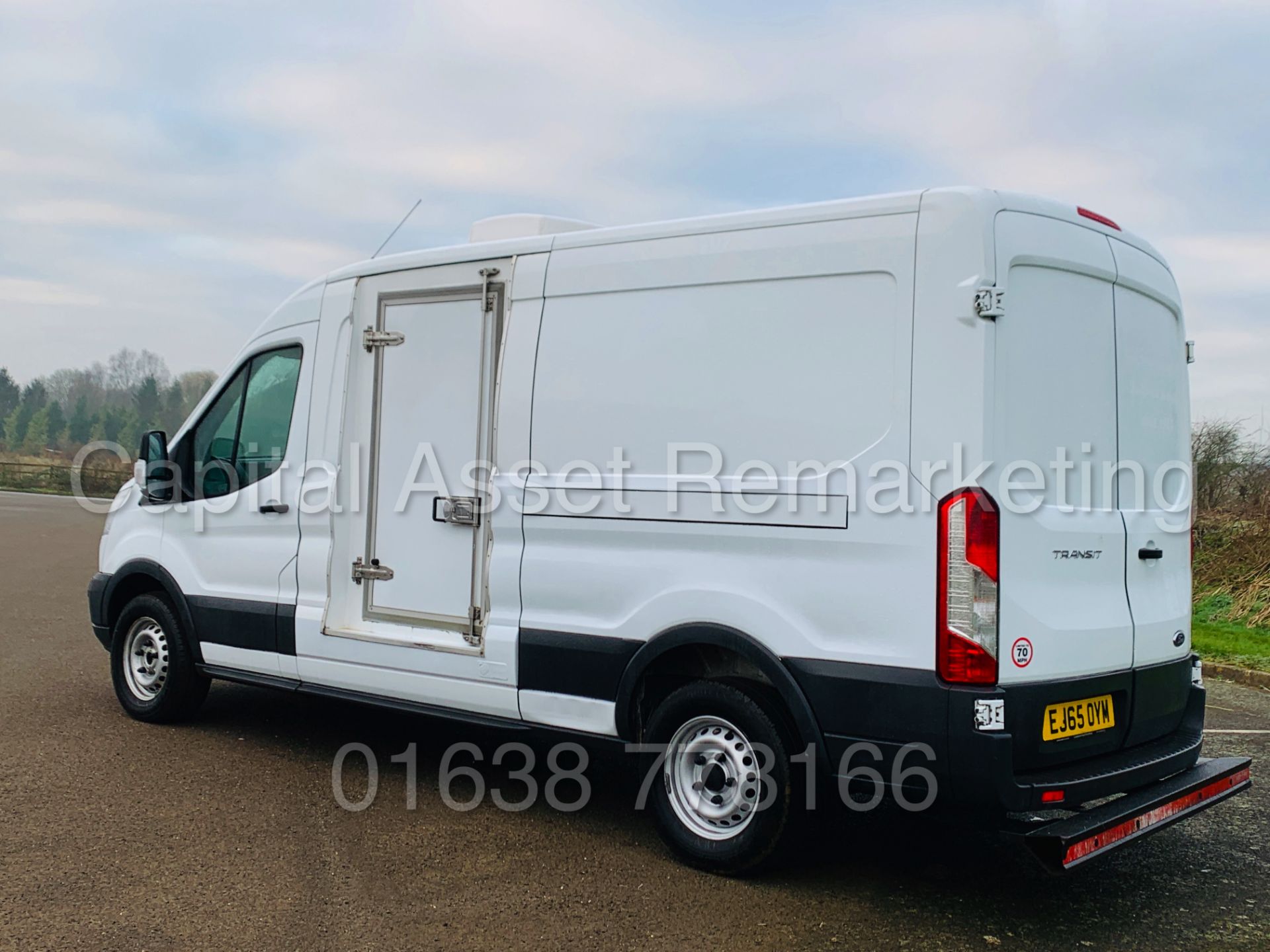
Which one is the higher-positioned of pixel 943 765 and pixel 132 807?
pixel 943 765

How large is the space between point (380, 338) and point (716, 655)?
2614 millimetres

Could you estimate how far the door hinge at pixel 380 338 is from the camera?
6242mm

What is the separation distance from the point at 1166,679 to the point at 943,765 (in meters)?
1.40

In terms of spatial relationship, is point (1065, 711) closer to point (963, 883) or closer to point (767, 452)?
point (963, 883)

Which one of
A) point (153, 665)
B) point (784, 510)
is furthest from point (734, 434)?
point (153, 665)

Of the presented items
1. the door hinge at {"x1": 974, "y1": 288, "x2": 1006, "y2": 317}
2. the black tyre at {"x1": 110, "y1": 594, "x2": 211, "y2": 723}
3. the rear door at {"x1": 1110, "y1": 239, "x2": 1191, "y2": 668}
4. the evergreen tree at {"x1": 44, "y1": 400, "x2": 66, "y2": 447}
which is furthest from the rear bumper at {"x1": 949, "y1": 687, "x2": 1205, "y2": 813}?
the evergreen tree at {"x1": 44, "y1": 400, "x2": 66, "y2": 447}

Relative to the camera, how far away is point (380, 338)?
20.6 feet

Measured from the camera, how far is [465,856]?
499 cm

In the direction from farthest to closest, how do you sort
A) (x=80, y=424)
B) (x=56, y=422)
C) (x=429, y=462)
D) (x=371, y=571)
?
(x=56, y=422)
(x=80, y=424)
(x=371, y=571)
(x=429, y=462)

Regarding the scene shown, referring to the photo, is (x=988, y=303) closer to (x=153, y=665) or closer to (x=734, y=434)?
(x=734, y=434)

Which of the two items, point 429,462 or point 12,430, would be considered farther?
point 12,430

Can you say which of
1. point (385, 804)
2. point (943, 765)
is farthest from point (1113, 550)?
point (385, 804)

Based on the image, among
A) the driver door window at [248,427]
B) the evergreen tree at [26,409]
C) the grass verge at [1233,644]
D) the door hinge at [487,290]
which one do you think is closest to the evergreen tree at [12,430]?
the evergreen tree at [26,409]

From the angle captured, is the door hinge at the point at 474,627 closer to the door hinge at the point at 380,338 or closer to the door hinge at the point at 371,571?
the door hinge at the point at 371,571
